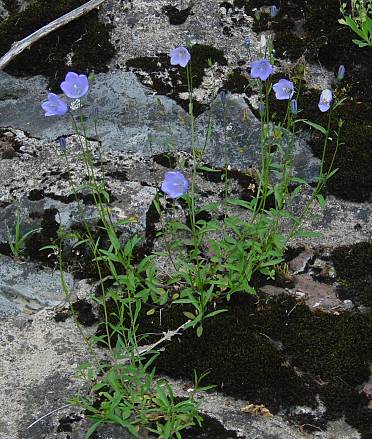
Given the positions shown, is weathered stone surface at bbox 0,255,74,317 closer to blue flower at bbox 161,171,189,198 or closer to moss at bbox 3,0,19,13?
blue flower at bbox 161,171,189,198

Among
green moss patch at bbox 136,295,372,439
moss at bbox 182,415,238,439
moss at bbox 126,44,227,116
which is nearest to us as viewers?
moss at bbox 182,415,238,439

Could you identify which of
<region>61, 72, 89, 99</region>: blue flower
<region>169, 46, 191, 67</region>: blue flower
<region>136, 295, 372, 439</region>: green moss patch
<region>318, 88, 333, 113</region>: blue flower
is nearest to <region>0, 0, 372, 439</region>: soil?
<region>136, 295, 372, 439</region>: green moss patch

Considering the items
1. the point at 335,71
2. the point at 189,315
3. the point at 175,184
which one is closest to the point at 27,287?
the point at 189,315

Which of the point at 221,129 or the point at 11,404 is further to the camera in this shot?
the point at 221,129

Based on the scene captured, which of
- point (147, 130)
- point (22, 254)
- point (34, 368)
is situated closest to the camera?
point (34, 368)

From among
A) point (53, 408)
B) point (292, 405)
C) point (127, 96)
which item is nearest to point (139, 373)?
point (53, 408)

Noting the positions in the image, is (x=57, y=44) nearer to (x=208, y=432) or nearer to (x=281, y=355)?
(x=281, y=355)

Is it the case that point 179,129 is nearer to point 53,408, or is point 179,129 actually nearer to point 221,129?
point 221,129

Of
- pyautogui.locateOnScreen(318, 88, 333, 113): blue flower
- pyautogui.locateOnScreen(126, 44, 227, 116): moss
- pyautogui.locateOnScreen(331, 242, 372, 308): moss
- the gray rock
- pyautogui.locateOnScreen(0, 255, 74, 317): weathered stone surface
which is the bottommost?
pyautogui.locateOnScreen(0, 255, 74, 317): weathered stone surface
